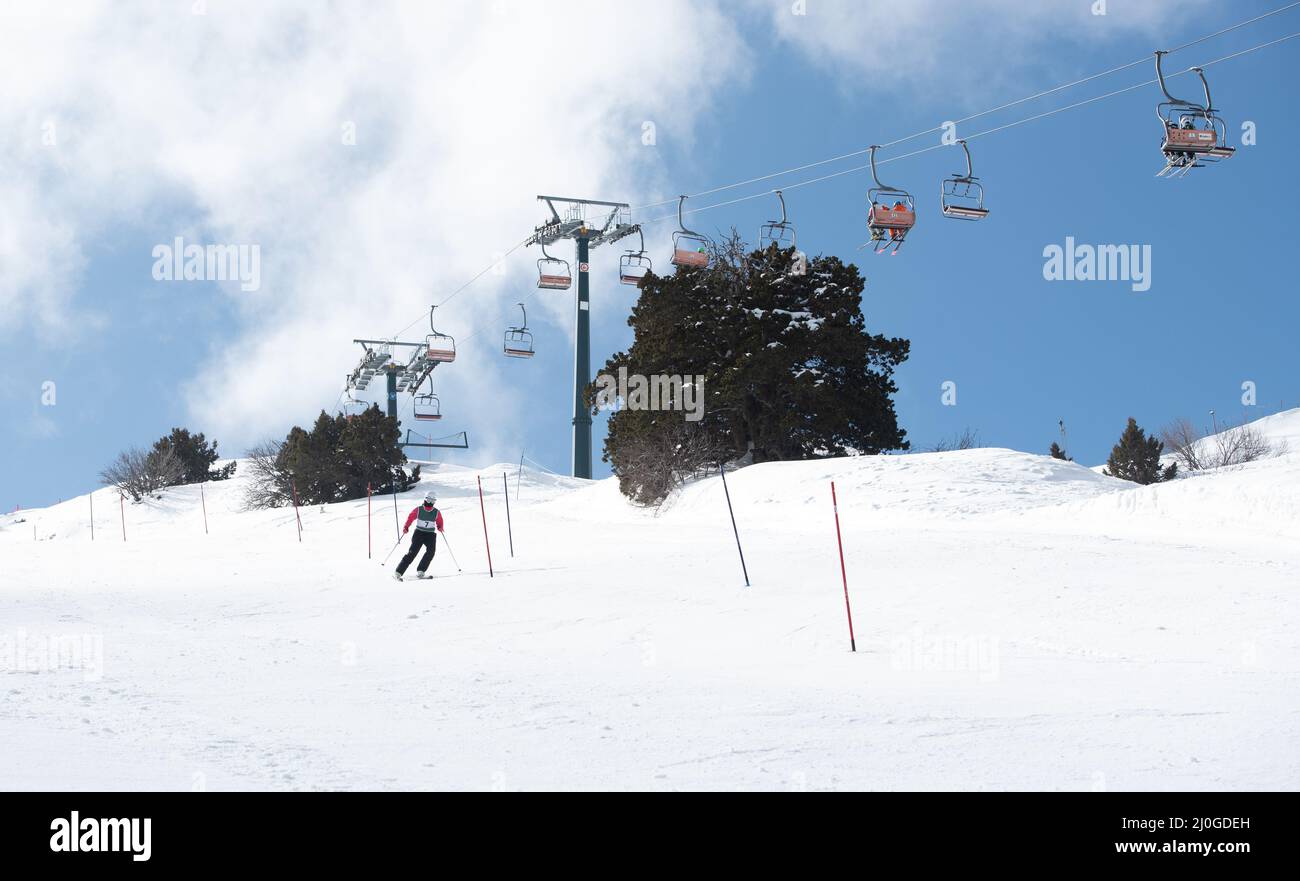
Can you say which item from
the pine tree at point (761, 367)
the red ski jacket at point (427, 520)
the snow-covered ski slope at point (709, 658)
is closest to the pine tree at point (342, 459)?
the pine tree at point (761, 367)

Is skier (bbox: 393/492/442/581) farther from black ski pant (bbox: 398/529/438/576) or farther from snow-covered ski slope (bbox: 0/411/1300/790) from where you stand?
snow-covered ski slope (bbox: 0/411/1300/790)

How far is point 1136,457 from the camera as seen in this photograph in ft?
177

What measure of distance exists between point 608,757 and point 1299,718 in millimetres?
5142

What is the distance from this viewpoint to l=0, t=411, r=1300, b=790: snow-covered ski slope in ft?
23.3

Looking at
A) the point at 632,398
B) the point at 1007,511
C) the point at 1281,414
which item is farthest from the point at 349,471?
the point at 1281,414

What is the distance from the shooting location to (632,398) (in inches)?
1532

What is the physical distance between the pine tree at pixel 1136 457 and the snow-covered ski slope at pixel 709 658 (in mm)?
29603

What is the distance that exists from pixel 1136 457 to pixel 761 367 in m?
27.1

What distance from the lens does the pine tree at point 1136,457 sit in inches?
2111

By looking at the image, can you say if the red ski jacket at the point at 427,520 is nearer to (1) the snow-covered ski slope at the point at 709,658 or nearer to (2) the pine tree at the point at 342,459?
(1) the snow-covered ski slope at the point at 709,658

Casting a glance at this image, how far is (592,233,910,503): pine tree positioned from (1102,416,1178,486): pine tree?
21.6 metres
